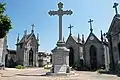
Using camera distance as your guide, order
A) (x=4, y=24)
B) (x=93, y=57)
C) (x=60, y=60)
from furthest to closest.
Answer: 1. (x=93, y=57)
2. (x=60, y=60)
3. (x=4, y=24)

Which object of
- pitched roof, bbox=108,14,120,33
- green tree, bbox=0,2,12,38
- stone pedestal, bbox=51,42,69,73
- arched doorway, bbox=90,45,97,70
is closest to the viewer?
green tree, bbox=0,2,12,38

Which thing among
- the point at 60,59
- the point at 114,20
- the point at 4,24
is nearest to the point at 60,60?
the point at 60,59

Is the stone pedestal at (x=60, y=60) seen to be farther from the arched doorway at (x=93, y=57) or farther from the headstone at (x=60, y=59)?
the arched doorway at (x=93, y=57)

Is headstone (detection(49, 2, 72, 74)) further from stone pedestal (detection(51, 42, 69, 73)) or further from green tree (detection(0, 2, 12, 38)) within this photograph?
green tree (detection(0, 2, 12, 38))

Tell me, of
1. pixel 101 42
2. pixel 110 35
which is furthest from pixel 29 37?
pixel 110 35

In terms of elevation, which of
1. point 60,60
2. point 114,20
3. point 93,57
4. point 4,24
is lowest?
point 60,60

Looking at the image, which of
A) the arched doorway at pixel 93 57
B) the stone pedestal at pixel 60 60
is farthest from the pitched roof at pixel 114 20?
the stone pedestal at pixel 60 60

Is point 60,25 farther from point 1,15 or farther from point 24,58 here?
point 24,58

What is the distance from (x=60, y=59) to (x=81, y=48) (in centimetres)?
2250

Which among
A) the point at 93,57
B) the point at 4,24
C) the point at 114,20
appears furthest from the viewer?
the point at 93,57

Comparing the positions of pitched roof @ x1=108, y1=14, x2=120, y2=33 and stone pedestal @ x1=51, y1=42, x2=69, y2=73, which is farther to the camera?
pitched roof @ x1=108, y1=14, x2=120, y2=33

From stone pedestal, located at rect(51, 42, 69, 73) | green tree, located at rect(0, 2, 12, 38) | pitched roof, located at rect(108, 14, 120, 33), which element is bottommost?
stone pedestal, located at rect(51, 42, 69, 73)

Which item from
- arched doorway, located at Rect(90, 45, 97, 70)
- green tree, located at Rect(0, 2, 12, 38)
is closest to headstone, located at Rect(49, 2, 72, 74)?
green tree, located at Rect(0, 2, 12, 38)

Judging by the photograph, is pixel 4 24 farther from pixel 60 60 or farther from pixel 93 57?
pixel 93 57
